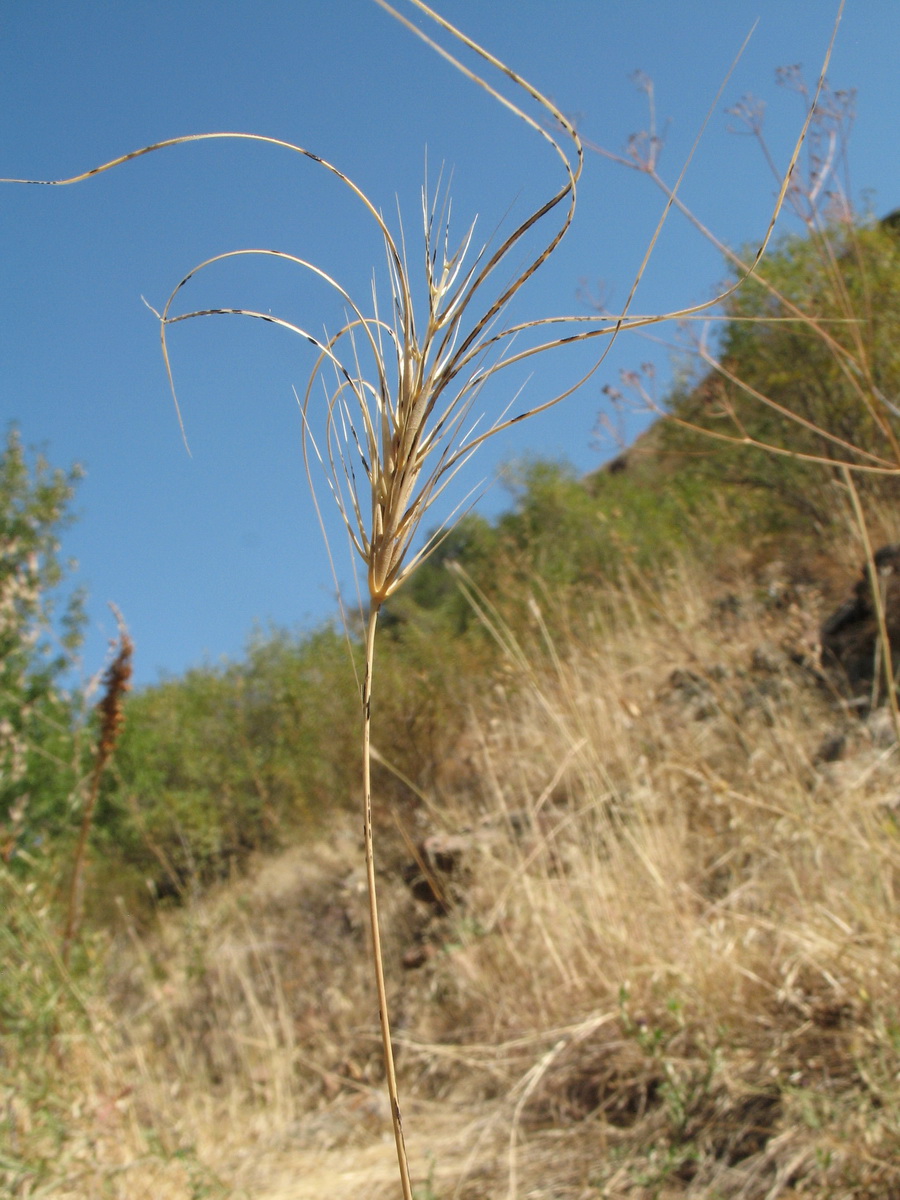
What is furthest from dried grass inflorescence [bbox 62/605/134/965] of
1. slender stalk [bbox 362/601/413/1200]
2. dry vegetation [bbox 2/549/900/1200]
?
slender stalk [bbox 362/601/413/1200]

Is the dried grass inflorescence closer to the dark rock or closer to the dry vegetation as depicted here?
the dry vegetation

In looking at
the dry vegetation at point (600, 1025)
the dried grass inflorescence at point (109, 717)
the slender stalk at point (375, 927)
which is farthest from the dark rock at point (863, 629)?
the slender stalk at point (375, 927)

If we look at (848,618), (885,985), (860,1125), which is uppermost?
(848,618)

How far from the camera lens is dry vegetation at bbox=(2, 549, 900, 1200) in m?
1.93

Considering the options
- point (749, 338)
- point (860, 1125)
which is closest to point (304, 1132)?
point (860, 1125)

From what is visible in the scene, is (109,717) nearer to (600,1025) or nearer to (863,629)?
(600,1025)

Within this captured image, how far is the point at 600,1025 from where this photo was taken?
8.31 ft

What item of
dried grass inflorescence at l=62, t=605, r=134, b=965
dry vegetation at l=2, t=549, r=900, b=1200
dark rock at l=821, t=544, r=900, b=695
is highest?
dried grass inflorescence at l=62, t=605, r=134, b=965

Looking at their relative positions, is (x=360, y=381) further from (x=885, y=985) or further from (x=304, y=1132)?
(x=304, y=1132)

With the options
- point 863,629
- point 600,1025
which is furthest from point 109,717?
point 863,629

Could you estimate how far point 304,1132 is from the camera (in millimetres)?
3027

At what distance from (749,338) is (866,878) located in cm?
852

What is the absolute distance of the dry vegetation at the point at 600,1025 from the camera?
1.93 metres

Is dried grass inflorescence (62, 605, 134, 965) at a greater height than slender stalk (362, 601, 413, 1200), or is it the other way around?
dried grass inflorescence (62, 605, 134, 965)
